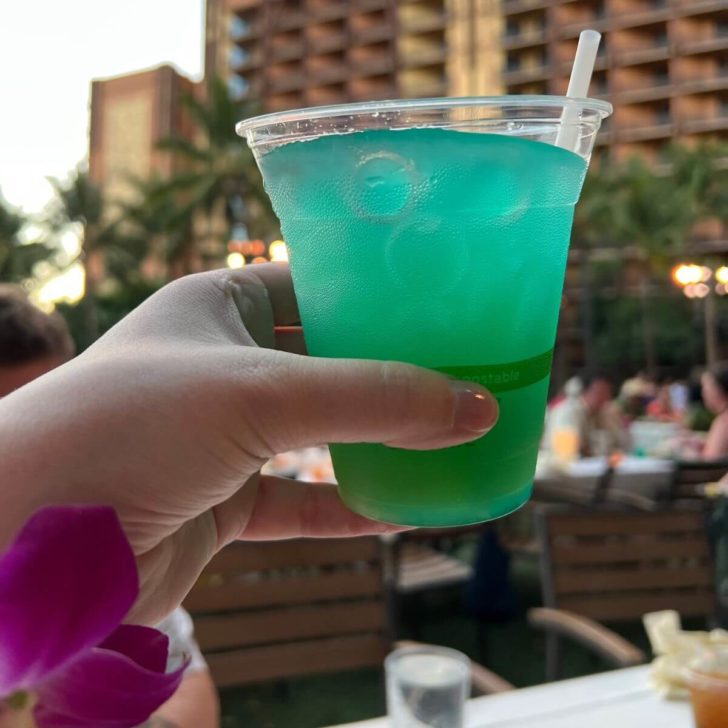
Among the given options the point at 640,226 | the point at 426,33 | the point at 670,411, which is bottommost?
the point at 670,411

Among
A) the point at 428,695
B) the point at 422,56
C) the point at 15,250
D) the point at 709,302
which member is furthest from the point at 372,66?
the point at 428,695

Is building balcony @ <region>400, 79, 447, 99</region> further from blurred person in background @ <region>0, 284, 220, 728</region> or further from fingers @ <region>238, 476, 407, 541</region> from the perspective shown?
fingers @ <region>238, 476, 407, 541</region>

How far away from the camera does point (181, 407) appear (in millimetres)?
591

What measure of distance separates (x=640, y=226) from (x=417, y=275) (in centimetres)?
2305

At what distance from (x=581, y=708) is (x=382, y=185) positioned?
1.40 meters

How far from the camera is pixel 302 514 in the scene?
93cm

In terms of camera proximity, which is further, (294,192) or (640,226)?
(640,226)

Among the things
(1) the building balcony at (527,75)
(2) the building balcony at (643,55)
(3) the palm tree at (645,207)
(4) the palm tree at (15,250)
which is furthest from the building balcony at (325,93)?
(4) the palm tree at (15,250)

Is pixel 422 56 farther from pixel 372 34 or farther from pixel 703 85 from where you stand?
pixel 703 85

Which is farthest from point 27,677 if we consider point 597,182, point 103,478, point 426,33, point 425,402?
point 426,33

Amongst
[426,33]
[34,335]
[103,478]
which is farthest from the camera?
[426,33]

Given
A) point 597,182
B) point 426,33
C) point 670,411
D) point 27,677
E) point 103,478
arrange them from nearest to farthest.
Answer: point 27,677 → point 103,478 → point 670,411 → point 597,182 → point 426,33

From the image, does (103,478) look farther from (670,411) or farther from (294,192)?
(670,411)

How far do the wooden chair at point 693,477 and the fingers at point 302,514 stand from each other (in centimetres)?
416
